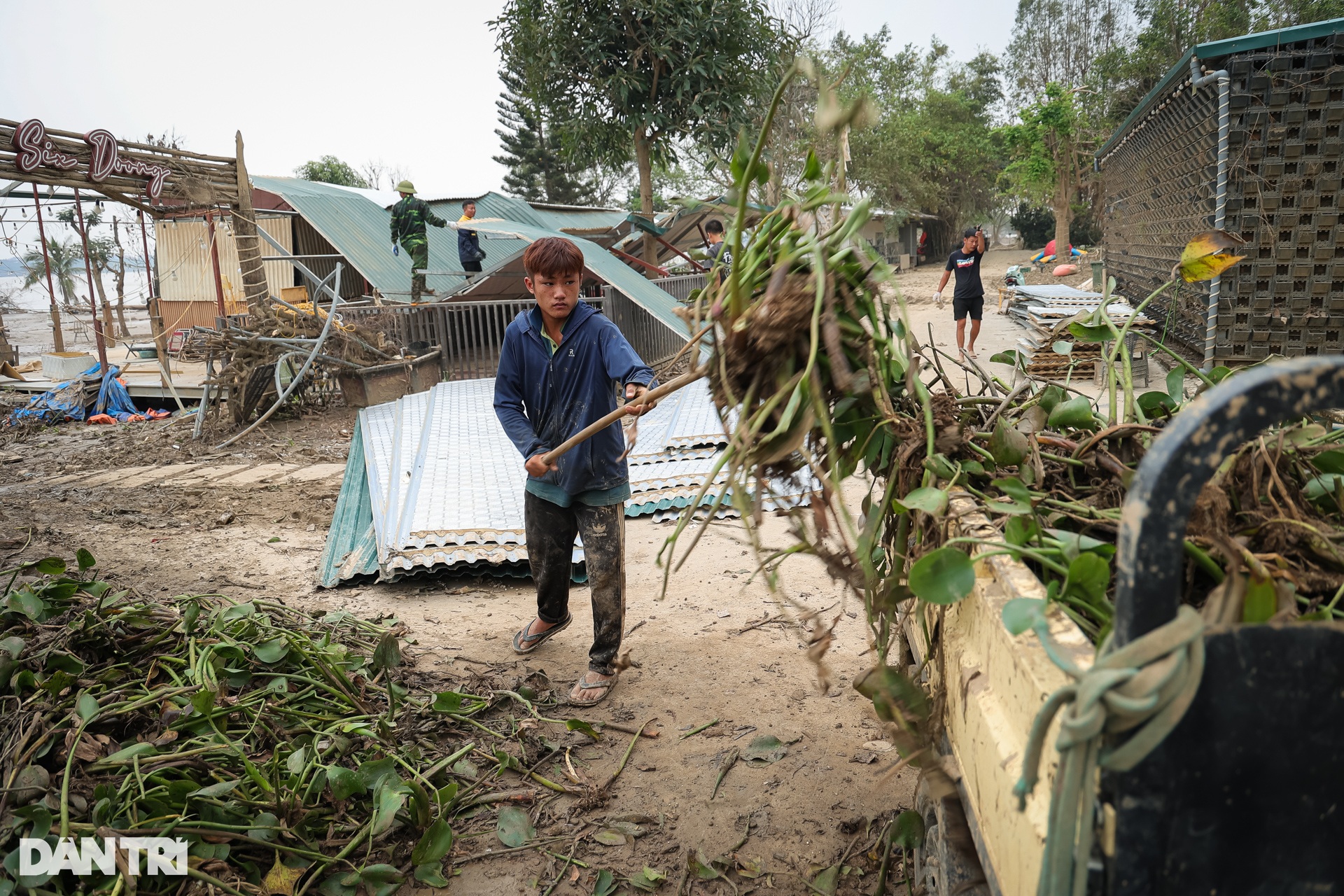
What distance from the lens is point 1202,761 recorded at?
881 mm

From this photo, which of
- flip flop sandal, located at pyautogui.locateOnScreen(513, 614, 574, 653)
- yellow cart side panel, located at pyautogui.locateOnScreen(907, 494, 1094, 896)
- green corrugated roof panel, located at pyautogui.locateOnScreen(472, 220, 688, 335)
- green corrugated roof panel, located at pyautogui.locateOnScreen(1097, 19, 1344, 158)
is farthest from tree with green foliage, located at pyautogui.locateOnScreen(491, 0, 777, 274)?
yellow cart side panel, located at pyautogui.locateOnScreen(907, 494, 1094, 896)

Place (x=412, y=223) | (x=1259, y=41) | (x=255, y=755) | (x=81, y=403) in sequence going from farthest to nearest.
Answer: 1. (x=412, y=223)
2. (x=81, y=403)
3. (x=1259, y=41)
4. (x=255, y=755)

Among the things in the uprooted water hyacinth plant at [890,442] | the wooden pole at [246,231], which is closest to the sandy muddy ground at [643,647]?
the uprooted water hyacinth plant at [890,442]

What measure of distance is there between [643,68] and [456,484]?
1153 cm

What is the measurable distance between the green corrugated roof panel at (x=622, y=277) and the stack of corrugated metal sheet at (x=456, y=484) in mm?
2452

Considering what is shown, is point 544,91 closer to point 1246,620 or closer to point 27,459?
point 27,459

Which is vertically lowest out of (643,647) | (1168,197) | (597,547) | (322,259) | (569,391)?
(643,647)

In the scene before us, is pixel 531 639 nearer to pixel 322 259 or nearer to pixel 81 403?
pixel 81 403

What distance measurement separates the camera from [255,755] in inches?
94.3

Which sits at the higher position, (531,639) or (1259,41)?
(1259,41)

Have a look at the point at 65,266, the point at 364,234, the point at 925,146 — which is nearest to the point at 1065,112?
the point at 925,146

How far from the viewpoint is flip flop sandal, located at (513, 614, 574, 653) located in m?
3.70

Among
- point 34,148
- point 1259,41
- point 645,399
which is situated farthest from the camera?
point 34,148

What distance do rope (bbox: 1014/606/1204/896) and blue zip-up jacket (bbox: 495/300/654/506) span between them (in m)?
2.46
